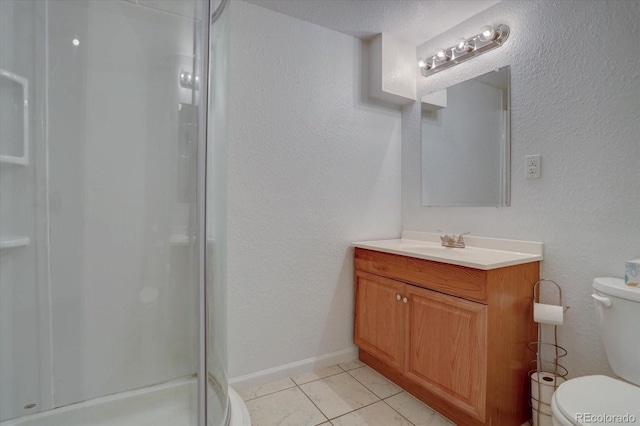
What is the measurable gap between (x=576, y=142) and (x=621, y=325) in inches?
32.1

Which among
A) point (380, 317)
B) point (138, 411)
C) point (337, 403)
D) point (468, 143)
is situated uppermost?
point (468, 143)

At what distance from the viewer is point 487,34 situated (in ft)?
5.80

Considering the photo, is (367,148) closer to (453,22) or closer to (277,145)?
(277,145)

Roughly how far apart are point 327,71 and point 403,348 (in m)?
1.75

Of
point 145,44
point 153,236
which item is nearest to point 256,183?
point 153,236

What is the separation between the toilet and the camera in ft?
3.05

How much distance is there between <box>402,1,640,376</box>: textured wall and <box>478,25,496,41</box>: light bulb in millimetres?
68

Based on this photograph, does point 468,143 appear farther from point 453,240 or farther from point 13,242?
point 13,242

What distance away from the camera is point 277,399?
1684 millimetres

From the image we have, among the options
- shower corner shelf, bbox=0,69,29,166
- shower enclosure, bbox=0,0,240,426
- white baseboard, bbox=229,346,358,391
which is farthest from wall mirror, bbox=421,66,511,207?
shower corner shelf, bbox=0,69,29,166

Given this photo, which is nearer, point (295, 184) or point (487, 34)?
point (487, 34)

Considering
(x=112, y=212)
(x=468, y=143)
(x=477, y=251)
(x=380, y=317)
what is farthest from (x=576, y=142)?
(x=112, y=212)

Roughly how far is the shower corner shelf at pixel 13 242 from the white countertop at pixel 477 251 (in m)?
1.62

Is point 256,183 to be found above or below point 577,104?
below
